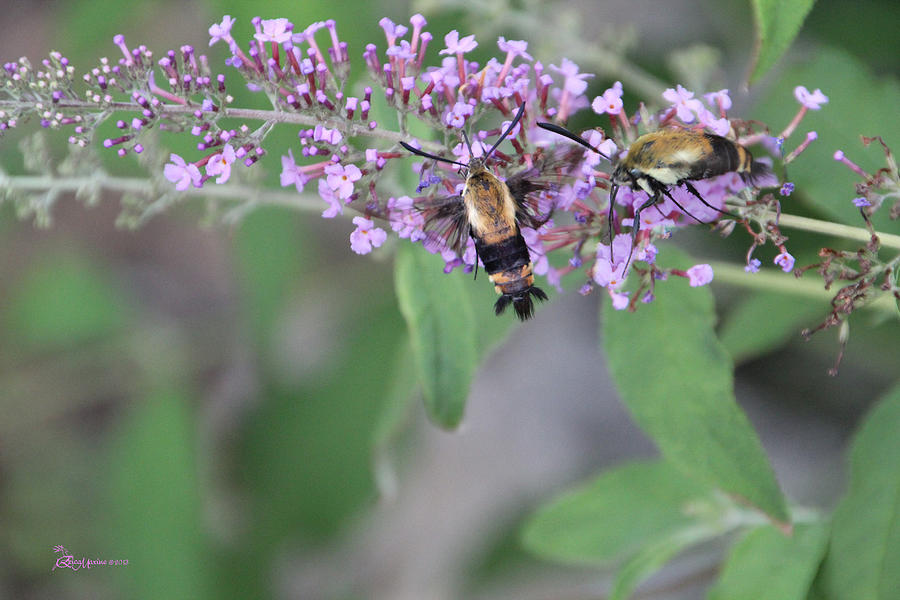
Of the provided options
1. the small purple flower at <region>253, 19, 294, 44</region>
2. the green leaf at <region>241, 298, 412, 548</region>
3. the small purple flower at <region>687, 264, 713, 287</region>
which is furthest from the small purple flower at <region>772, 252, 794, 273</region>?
the green leaf at <region>241, 298, 412, 548</region>

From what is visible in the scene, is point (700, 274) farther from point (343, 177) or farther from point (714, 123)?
point (343, 177)

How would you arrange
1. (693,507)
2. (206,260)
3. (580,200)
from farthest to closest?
(206,260)
(693,507)
(580,200)

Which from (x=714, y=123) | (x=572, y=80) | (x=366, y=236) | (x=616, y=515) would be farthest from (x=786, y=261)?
(x=616, y=515)

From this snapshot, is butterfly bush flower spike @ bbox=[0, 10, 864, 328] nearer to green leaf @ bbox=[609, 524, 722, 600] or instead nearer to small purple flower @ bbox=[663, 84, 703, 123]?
small purple flower @ bbox=[663, 84, 703, 123]

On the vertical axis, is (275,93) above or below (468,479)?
above

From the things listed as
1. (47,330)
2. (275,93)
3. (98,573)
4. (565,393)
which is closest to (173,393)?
(47,330)

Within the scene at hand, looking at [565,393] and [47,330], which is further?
[565,393]

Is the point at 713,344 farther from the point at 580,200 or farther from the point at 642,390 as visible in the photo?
the point at 580,200
